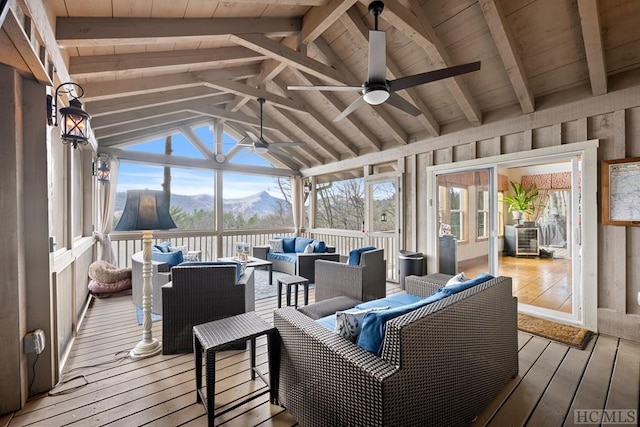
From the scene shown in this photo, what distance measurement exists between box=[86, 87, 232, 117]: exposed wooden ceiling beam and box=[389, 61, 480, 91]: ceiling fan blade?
3674 mm

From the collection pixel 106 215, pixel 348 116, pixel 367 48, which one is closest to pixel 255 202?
pixel 106 215

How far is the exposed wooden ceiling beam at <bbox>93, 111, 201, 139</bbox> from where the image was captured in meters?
5.05

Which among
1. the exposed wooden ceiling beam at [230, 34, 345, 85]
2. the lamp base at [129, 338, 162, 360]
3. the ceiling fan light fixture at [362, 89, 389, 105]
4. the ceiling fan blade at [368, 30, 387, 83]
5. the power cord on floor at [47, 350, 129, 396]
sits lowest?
the power cord on floor at [47, 350, 129, 396]

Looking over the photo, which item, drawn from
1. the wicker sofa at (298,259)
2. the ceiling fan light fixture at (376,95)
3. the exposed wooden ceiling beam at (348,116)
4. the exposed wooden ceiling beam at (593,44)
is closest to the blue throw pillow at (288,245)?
the wicker sofa at (298,259)

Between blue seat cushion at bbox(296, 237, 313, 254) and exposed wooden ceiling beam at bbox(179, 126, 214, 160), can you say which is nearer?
exposed wooden ceiling beam at bbox(179, 126, 214, 160)

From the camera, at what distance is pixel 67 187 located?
3098mm

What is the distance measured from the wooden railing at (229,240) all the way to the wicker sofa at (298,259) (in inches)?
32.7

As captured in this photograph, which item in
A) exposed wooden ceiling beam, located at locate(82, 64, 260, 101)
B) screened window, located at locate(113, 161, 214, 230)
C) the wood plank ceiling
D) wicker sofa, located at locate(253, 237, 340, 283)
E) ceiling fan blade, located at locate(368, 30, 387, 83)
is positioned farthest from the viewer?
screened window, located at locate(113, 161, 214, 230)

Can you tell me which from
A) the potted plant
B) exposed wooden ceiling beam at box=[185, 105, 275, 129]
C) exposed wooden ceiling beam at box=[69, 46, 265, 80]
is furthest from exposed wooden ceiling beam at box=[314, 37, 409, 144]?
exposed wooden ceiling beam at box=[185, 105, 275, 129]

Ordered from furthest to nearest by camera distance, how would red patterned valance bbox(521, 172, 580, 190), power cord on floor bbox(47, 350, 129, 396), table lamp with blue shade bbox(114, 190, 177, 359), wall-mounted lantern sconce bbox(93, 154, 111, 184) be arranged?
wall-mounted lantern sconce bbox(93, 154, 111, 184), red patterned valance bbox(521, 172, 580, 190), table lamp with blue shade bbox(114, 190, 177, 359), power cord on floor bbox(47, 350, 129, 396)

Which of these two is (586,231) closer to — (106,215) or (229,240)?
(229,240)

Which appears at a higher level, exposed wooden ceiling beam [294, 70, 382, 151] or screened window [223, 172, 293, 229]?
exposed wooden ceiling beam [294, 70, 382, 151]

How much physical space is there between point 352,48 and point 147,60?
259cm

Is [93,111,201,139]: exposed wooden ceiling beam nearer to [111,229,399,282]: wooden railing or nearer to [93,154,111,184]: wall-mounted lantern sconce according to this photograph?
[93,154,111,184]: wall-mounted lantern sconce
